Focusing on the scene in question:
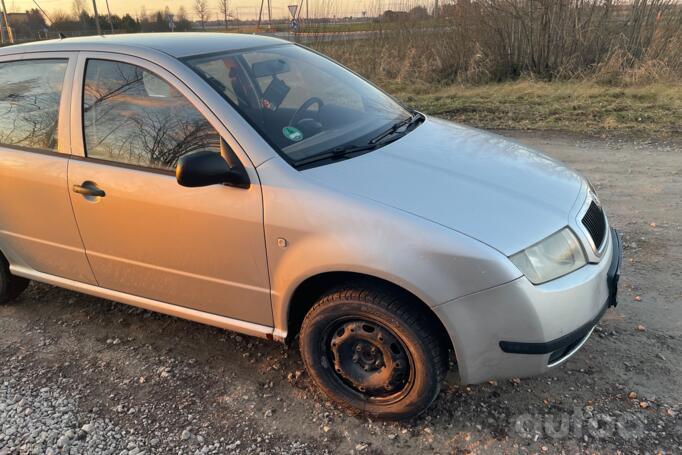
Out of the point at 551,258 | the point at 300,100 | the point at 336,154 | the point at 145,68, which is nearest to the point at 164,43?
the point at 145,68

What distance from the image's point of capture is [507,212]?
225cm

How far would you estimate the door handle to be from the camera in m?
2.78

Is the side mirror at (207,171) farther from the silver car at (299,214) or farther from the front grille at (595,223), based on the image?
the front grille at (595,223)

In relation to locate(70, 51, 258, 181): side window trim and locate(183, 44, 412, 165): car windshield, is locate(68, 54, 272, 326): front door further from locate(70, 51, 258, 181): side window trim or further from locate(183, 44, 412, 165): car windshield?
locate(183, 44, 412, 165): car windshield

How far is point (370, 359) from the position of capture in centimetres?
250

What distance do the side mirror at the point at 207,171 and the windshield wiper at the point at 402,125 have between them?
2.44 feet

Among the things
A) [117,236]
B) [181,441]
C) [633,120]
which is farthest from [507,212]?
[633,120]

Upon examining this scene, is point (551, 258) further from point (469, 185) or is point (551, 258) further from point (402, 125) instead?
point (402, 125)

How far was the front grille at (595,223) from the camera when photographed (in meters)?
2.46

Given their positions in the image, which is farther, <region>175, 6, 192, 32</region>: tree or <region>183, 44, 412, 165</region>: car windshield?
<region>175, 6, 192, 32</region>: tree

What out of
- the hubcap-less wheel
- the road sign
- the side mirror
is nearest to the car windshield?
the side mirror

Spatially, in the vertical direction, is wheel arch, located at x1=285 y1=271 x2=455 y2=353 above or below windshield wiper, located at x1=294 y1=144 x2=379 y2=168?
below

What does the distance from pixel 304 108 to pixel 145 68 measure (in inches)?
33.5

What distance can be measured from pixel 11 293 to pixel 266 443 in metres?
2.41
